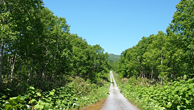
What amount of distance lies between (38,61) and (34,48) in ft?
13.0

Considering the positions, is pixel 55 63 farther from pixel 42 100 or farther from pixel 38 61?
pixel 42 100

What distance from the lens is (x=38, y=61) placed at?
23156mm

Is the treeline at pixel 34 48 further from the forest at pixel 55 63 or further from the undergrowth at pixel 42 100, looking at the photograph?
the undergrowth at pixel 42 100

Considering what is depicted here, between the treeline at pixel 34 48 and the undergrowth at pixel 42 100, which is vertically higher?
the treeline at pixel 34 48

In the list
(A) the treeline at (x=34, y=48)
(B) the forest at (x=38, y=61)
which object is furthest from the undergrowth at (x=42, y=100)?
(A) the treeline at (x=34, y=48)

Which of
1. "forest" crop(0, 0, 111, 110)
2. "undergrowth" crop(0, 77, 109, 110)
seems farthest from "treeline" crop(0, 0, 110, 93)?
"undergrowth" crop(0, 77, 109, 110)

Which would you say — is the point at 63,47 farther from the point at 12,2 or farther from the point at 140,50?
the point at 140,50

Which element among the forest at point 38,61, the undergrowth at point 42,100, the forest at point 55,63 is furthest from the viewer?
the forest at point 38,61

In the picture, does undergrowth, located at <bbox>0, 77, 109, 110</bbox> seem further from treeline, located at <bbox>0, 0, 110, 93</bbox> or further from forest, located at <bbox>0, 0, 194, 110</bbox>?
treeline, located at <bbox>0, 0, 110, 93</bbox>

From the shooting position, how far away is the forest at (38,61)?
9503mm

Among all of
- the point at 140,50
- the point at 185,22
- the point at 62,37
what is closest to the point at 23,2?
the point at 62,37

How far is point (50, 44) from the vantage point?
84.0 feet

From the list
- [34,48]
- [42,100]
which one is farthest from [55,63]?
[42,100]

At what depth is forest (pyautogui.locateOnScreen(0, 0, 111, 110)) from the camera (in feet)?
31.2
